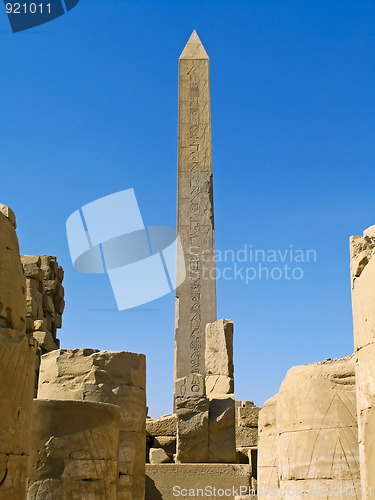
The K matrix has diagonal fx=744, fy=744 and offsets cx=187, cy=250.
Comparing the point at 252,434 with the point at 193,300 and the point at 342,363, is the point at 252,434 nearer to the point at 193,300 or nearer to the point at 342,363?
the point at 193,300

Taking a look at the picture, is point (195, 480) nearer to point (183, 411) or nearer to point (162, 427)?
point (183, 411)

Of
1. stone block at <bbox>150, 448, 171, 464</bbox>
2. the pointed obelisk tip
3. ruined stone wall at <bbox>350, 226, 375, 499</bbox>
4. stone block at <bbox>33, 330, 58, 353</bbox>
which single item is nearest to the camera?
ruined stone wall at <bbox>350, 226, 375, 499</bbox>

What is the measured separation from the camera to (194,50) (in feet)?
48.8

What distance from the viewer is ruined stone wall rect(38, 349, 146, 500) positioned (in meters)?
5.90

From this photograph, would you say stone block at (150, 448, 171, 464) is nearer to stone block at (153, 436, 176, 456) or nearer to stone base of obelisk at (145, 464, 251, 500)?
stone block at (153, 436, 176, 456)

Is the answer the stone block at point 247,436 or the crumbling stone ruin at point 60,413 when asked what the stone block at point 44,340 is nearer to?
the crumbling stone ruin at point 60,413

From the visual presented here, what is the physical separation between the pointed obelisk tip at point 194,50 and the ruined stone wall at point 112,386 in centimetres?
977

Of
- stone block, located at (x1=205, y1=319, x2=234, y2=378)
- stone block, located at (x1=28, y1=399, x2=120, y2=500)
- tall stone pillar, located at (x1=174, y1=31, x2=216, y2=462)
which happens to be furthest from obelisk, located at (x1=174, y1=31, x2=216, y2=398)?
stone block, located at (x1=28, y1=399, x2=120, y2=500)

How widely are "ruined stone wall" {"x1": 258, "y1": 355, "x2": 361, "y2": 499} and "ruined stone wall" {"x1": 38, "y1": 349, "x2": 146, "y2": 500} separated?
187 centimetres

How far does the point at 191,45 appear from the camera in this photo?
1500 cm

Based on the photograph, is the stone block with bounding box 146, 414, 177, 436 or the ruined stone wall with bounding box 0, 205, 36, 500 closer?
the ruined stone wall with bounding box 0, 205, 36, 500

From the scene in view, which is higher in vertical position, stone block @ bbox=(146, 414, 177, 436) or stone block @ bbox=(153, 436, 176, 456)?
stone block @ bbox=(146, 414, 177, 436)

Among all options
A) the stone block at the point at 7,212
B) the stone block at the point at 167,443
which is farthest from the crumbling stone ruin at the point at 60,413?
the stone block at the point at 167,443

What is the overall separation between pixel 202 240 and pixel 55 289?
14.0 ft
